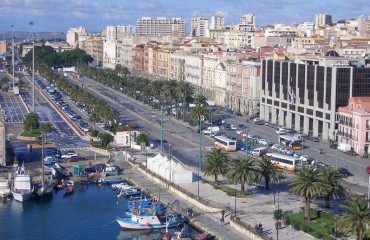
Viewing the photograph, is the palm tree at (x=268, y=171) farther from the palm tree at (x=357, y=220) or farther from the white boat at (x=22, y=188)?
the white boat at (x=22, y=188)

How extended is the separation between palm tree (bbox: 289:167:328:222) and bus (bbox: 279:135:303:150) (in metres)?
13.3

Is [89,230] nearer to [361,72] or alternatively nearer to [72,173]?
[72,173]

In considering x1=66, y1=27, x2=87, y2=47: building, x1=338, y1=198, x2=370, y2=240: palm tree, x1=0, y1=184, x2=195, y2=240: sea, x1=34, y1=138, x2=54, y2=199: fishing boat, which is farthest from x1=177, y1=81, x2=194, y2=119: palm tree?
x1=66, y1=27, x2=87, y2=47: building

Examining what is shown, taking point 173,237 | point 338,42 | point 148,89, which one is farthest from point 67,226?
point 338,42

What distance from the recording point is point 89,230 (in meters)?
23.6

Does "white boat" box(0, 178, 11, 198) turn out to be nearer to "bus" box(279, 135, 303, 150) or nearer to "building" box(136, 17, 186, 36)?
"bus" box(279, 135, 303, 150)

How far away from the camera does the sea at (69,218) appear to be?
23.3 m

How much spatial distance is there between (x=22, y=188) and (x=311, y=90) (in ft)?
60.2

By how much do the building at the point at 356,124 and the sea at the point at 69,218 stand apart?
11989mm

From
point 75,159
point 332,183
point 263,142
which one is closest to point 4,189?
point 75,159

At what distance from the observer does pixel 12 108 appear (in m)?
54.9

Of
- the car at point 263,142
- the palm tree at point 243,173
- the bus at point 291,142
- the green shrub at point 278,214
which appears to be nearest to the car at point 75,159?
the car at point 263,142

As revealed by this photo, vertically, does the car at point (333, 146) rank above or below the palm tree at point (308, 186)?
below

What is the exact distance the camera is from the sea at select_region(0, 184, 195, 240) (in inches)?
916
